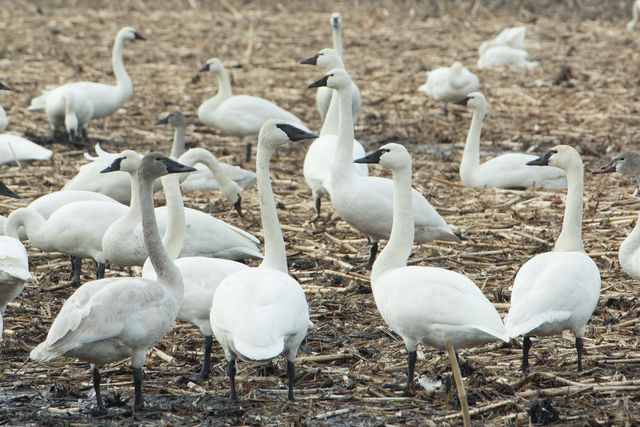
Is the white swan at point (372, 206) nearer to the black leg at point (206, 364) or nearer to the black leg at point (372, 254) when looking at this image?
the black leg at point (372, 254)

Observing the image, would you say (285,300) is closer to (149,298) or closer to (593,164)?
(149,298)

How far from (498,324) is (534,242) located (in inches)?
125

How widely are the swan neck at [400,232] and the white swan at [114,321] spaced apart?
1.19 metres

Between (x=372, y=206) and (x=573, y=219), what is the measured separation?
1.79 m

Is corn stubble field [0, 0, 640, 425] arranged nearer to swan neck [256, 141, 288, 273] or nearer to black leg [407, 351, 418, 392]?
black leg [407, 351, 418, 392]

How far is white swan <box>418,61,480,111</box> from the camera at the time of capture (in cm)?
1247

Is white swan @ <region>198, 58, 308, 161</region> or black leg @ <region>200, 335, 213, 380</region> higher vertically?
white swan @ <region>198, 58, 308, 161</region>

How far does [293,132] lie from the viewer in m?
5.64

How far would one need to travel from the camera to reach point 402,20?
63.7ft

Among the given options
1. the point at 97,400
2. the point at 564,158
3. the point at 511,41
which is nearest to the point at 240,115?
the point at 564,158

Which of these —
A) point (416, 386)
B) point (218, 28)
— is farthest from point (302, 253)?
point (218, 28)

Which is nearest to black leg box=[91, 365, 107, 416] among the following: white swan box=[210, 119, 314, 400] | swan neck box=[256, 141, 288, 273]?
white swan box=[210, 119, 314, 400]

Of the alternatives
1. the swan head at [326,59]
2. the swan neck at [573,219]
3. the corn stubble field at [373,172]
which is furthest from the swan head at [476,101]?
the swan neck at [573,219]

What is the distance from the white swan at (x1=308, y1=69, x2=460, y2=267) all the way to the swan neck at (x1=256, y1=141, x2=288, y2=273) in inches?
63.2
